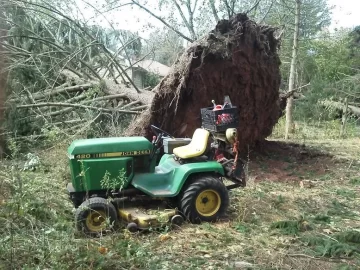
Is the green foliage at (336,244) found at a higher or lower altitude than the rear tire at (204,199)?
lower

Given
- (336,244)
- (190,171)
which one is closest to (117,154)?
(190,171)

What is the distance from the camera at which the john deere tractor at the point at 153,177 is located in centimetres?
490

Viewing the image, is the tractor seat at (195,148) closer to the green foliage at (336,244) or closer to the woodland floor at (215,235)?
the woodland floor at (215,235)

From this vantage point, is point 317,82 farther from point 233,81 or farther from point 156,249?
point 156,249

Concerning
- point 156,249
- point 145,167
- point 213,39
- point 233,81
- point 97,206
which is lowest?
point 156,249

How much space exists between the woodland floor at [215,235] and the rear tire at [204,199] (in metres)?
0.13

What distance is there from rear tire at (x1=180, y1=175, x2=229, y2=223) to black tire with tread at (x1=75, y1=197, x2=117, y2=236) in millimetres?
842

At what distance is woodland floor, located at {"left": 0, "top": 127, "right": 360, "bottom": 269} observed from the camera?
12.3ft

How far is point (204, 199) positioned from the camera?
5293mm

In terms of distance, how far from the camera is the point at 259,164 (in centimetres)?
882

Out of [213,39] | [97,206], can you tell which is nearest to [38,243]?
[97,206]

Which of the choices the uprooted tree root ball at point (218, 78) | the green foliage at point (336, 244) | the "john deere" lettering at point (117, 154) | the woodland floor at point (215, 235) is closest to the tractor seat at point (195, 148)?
the "john deere" lettering at point (117, 154)

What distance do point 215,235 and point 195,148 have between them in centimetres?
116

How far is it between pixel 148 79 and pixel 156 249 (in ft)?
32.5
